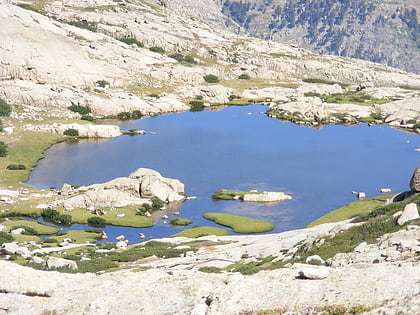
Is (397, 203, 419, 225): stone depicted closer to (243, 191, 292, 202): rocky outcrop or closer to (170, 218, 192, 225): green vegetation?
(170, 218, 192, 225): green vegetation

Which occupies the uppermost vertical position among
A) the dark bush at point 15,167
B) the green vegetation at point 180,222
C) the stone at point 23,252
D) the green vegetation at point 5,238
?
the stone at point 23,252

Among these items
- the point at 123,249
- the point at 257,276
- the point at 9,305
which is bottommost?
the point at 123,249

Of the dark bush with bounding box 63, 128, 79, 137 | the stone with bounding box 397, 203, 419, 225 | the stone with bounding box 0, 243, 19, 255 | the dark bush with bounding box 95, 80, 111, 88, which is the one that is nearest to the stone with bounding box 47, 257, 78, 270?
the stone with bounding box 0, 243, 19, 255

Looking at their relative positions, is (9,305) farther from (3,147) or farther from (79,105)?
(79,105)

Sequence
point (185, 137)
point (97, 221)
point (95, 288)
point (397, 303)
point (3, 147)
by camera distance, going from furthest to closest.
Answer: point (185, 137) → point (3, 147) → point (97, 221) → point (95, 288) → point (397, 303)

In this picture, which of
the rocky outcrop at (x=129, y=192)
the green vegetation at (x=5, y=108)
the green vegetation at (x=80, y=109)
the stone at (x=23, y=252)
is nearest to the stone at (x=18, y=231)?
the rocky outcrop at (x=129, y=192)

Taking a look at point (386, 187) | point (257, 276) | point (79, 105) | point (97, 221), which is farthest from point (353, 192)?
point (79, 105)

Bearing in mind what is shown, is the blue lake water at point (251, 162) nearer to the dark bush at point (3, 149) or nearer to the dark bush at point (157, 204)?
the dark bush at point (157, 204)
